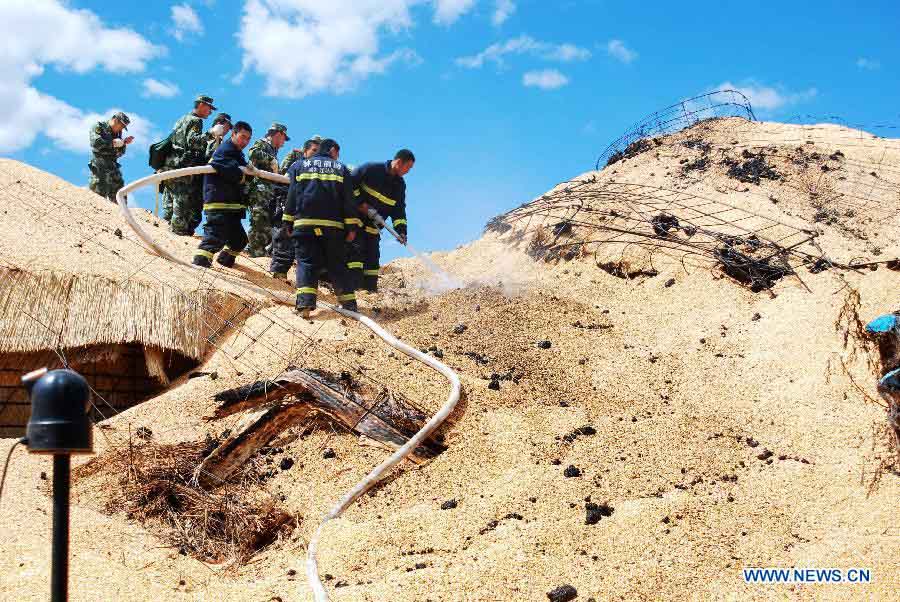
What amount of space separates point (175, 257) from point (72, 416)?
5.78m

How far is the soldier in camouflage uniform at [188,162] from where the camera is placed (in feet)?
29.3

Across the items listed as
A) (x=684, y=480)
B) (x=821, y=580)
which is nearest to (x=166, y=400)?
(x=684, y=480)

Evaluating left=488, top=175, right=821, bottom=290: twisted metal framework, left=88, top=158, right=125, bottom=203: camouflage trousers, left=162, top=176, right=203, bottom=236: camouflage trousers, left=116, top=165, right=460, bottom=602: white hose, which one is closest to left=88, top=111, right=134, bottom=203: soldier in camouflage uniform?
left=88, top=158, right=125, bottom=203: camouflage trousers

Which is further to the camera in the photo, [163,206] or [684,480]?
[163,206]

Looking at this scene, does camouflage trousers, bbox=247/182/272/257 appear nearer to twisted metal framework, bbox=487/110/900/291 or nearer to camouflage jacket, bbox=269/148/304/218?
camouflage jacket, bbox=269/148/304/218

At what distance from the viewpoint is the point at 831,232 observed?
302 inches

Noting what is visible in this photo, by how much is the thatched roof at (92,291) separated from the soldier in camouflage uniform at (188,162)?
1636 millimetres

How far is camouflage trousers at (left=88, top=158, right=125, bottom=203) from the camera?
9734 millimetres

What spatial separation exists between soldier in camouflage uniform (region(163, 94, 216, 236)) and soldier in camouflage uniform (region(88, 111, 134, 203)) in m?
1.12

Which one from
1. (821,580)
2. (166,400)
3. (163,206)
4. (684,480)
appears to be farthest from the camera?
(163,206)

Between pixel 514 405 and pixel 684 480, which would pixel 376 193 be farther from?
pixel 684 480

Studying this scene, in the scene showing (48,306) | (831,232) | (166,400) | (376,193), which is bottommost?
(166,400)

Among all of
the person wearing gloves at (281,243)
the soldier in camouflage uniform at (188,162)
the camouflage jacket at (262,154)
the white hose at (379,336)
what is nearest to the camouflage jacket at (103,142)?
the soldier in camouflage uniform at (188,162)

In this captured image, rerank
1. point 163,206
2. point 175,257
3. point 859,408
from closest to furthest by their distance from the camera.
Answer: point 859,408, point 175,257, point 163,206
